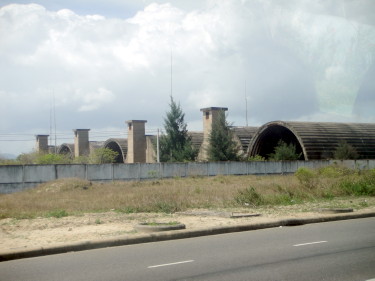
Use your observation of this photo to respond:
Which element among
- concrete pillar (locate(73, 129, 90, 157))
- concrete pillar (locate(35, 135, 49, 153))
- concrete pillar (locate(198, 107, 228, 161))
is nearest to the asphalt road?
concrete pillar (locate(198, 107, 228, 161))

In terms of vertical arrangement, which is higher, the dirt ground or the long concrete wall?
the long concrete wall

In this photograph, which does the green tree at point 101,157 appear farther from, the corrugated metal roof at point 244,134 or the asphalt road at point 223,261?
the asphalt road at point 223,261

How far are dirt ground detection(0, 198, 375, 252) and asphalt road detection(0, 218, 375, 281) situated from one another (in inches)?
49.0

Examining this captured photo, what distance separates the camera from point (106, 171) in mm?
38000

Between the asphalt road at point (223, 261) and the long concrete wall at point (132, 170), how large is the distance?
77.3 feet

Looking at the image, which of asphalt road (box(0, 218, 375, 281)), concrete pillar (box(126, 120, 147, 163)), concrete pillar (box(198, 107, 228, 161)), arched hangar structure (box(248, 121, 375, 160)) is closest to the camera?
asphalt road (box(0, 218, 375, 281))

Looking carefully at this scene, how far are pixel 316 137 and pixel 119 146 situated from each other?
27.3 meters

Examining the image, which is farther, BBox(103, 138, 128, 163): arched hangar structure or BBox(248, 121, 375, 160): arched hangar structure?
BBox(103, 138, 128, 163): arched hangar structure

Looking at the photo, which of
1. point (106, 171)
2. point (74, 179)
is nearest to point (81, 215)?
point (74, 179)

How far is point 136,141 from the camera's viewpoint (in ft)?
208

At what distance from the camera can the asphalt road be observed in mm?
8711

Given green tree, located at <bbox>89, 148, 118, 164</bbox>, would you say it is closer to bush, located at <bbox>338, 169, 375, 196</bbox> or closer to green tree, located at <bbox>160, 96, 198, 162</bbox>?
green tree, located at <bbox>160, 96, 198, 162</bbox>

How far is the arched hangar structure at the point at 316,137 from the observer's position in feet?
162

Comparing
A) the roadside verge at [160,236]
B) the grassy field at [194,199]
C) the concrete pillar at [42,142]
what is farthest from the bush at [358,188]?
the concrete pillar at [42,142]
